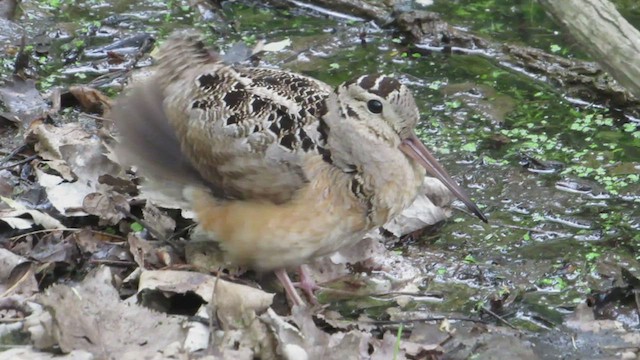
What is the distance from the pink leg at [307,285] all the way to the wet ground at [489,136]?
16cm

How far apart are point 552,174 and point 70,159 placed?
8.58 ft

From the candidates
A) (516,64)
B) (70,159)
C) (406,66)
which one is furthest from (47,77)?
(516,64)

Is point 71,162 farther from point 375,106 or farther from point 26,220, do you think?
point 375,106

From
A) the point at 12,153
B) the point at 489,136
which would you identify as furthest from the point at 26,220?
the point at 489,136

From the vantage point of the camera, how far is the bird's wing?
454 centimetres

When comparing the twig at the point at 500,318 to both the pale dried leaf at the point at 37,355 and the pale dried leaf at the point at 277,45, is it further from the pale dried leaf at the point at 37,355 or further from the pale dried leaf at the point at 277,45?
the pale dried leaf at the point at 277,45

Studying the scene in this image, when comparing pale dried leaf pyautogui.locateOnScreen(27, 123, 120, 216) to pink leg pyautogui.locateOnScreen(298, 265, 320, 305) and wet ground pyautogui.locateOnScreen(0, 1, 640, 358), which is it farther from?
pink leg pyautogui.locateOnScreen(298, 265, 320, 305)

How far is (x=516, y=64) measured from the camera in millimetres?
7441

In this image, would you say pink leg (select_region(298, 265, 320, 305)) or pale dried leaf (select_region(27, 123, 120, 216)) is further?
pale dried leaf (select_region(27, 123, 120, 216))

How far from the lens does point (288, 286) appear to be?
489 cm

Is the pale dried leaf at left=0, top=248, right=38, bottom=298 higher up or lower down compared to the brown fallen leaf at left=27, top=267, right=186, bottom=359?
lower down

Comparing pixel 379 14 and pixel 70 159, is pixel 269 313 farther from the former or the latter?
pixel 379 14

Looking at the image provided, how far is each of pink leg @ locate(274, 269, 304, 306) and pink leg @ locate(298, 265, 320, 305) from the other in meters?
0.09

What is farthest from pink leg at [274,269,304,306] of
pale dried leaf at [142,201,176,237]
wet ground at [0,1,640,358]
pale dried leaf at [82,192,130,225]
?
pale dried leaf at [82,192,130,225]
